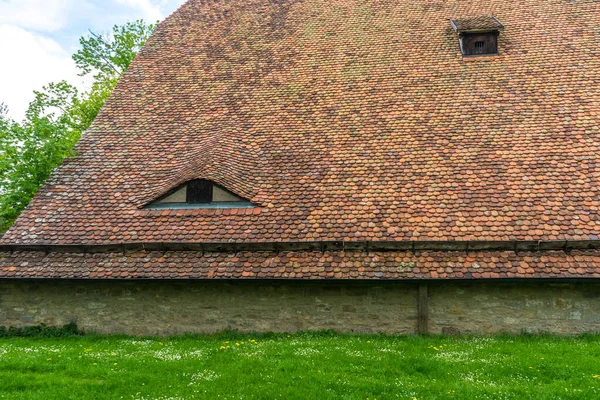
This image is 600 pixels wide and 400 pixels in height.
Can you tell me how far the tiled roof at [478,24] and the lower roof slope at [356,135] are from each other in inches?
14.9

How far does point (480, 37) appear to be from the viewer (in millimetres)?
12164

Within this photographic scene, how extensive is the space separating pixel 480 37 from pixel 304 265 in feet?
26.3

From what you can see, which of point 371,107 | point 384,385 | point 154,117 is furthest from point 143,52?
point 384,385

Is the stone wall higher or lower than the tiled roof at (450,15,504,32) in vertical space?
lower

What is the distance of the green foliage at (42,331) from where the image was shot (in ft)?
29.5

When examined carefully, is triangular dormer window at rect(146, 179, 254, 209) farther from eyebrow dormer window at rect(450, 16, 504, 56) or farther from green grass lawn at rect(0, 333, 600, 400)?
eyebrow dormer window at rect(450, 16, 504, 56)

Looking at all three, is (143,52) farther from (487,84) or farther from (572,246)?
(572,246)

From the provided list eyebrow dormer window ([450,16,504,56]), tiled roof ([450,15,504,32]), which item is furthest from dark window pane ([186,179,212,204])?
tiled roof ([450,15,504,32])

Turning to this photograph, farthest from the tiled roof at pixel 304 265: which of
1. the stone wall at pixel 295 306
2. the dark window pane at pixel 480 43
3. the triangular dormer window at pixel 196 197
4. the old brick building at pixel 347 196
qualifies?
the dark window pane at pixel 480 43

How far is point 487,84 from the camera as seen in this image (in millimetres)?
11148

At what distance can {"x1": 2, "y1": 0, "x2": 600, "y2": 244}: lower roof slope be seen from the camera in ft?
29.0

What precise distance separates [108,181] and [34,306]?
9.77 ft

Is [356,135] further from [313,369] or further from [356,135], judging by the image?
[313,369]

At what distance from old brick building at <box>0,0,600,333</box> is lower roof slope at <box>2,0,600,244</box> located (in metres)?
0.05
